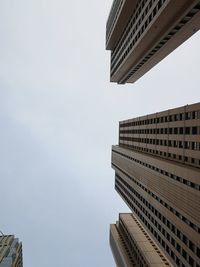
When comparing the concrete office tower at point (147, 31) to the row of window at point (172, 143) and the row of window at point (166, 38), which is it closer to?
the row of window at point (166, 38)

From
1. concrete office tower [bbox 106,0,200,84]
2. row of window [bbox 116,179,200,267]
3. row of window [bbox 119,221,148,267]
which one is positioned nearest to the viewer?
row of window [bbox 116,179,200,267]

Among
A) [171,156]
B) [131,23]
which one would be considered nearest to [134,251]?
[171,156]

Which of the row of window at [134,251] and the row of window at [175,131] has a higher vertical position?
the row of window at [175,131]

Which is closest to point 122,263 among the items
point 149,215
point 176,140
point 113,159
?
point 113,159

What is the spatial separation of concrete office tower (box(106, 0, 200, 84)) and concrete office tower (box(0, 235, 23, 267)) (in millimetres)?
72525

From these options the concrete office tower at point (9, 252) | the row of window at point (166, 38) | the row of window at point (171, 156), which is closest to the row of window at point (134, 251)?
the row of window at point (171, 156)

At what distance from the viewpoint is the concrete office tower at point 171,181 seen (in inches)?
2320

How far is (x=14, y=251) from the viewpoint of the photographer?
125250mm

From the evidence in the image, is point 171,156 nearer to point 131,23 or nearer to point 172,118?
point 172,118

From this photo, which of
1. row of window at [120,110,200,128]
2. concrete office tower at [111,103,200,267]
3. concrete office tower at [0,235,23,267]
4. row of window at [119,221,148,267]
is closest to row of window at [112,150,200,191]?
concrete office tower at [111,103,200,267]

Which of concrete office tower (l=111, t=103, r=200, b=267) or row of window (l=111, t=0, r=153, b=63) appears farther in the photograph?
row of window (l=111, t=0, r=153, b=63)

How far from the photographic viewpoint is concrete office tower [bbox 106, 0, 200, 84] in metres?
77.2

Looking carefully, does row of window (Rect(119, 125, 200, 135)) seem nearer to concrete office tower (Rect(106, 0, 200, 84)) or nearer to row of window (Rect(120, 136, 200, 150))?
row of window (Rect(120, 136, 200, 150))

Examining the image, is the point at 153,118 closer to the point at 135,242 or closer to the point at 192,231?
the point at 192,231
